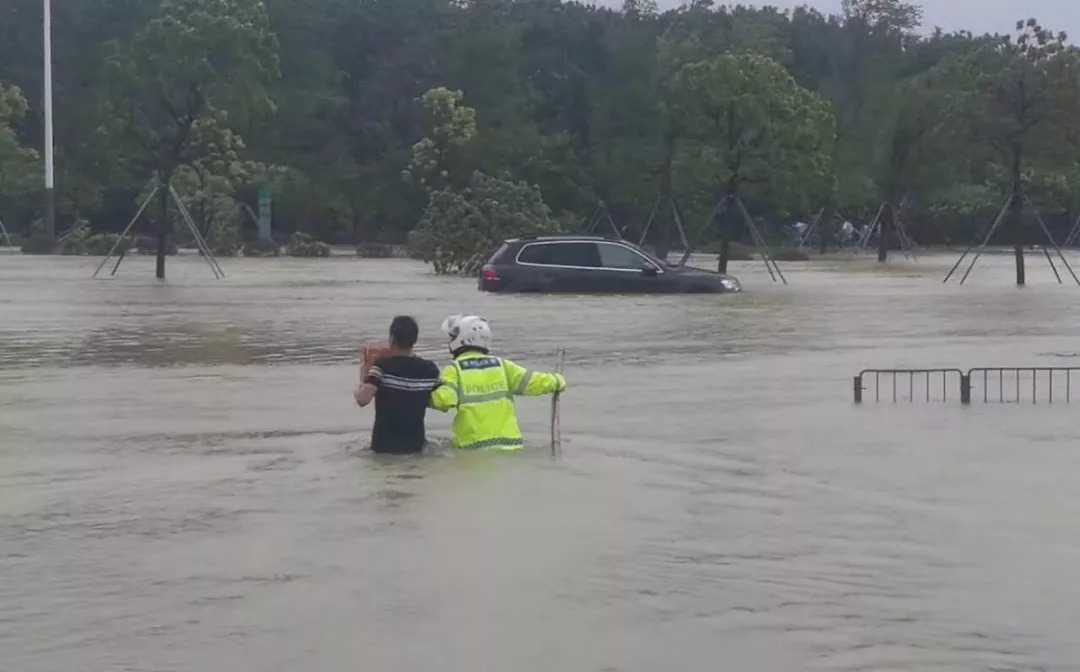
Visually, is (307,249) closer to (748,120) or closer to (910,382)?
(748,120)

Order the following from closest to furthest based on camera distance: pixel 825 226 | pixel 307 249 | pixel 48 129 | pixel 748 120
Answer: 1. pixel 748 120
2. pixel 48 129
3. pixel 307 249
4. pixel 825 226

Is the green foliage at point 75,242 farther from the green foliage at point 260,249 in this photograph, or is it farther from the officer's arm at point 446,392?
the officer's arm at point 446,392

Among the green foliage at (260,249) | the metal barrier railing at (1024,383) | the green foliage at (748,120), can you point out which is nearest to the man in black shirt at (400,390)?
the metal barrier railing at (1024,383)

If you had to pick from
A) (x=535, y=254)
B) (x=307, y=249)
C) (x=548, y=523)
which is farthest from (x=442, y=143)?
(x=548, y=523)

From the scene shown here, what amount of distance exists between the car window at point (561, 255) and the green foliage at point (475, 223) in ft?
33.7

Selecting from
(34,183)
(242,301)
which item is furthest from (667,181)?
(34,183)

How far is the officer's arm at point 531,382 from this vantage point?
38.0 feet

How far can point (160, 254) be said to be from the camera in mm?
41250

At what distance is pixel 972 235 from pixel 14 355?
66.3 meters

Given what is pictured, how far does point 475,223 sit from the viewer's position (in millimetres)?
45500

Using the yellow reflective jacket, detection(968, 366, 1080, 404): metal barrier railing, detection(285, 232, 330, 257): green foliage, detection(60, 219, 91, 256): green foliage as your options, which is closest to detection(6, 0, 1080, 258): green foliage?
detection(285, 232, 330, 257): green foliage

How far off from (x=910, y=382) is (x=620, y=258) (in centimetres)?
1730

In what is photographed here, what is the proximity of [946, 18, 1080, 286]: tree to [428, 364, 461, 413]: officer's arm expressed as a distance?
30.0 metres

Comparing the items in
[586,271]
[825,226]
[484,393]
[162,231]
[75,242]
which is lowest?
[484,393]
